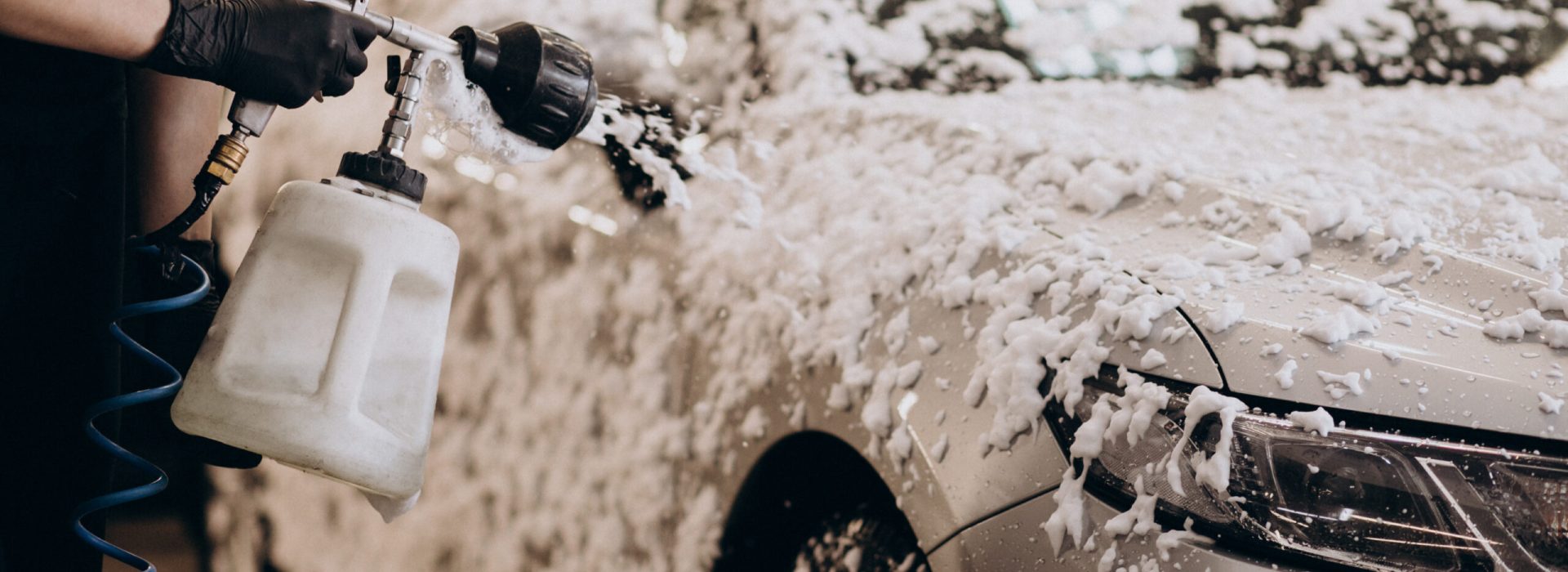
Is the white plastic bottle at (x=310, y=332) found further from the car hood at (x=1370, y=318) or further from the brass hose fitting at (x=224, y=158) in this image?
the car hood at (x=1370, y=318)

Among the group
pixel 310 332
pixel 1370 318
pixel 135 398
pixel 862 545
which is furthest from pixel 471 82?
pixel 1370 318

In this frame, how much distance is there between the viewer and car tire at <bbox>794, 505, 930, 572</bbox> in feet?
4.89

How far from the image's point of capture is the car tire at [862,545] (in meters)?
1.49

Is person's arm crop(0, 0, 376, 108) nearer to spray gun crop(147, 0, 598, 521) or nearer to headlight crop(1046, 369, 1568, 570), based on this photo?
spray gun crop(147, 0, 598, 521)

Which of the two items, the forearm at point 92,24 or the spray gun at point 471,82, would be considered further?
the spray gun at point 471,82

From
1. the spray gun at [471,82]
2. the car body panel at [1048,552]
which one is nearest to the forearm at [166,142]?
the spray gun at [471,82]

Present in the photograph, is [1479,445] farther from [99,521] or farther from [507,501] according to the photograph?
[99,521]

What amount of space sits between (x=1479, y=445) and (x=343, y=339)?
1.23 metres

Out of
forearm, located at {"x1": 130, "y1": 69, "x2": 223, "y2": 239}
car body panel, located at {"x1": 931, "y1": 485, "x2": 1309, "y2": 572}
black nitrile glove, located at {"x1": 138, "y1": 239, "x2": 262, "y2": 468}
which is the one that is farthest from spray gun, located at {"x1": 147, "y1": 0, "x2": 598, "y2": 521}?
car body panel, located at {"x1": 931, "y1": 485, "x2": 1309, "y2": 572}

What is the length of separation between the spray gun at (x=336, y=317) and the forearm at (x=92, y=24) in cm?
11

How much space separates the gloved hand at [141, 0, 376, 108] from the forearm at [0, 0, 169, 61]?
2cm

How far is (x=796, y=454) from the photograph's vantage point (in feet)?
5.50

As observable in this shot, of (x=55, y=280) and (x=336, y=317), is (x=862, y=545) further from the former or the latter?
(x=55, y=280)

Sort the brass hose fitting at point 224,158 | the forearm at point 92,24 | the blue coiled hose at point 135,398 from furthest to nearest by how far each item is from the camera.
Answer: the blue coiled hose at point 135,398 → the brass hose fitting at point 224,158 → the forearm at point 92,24
